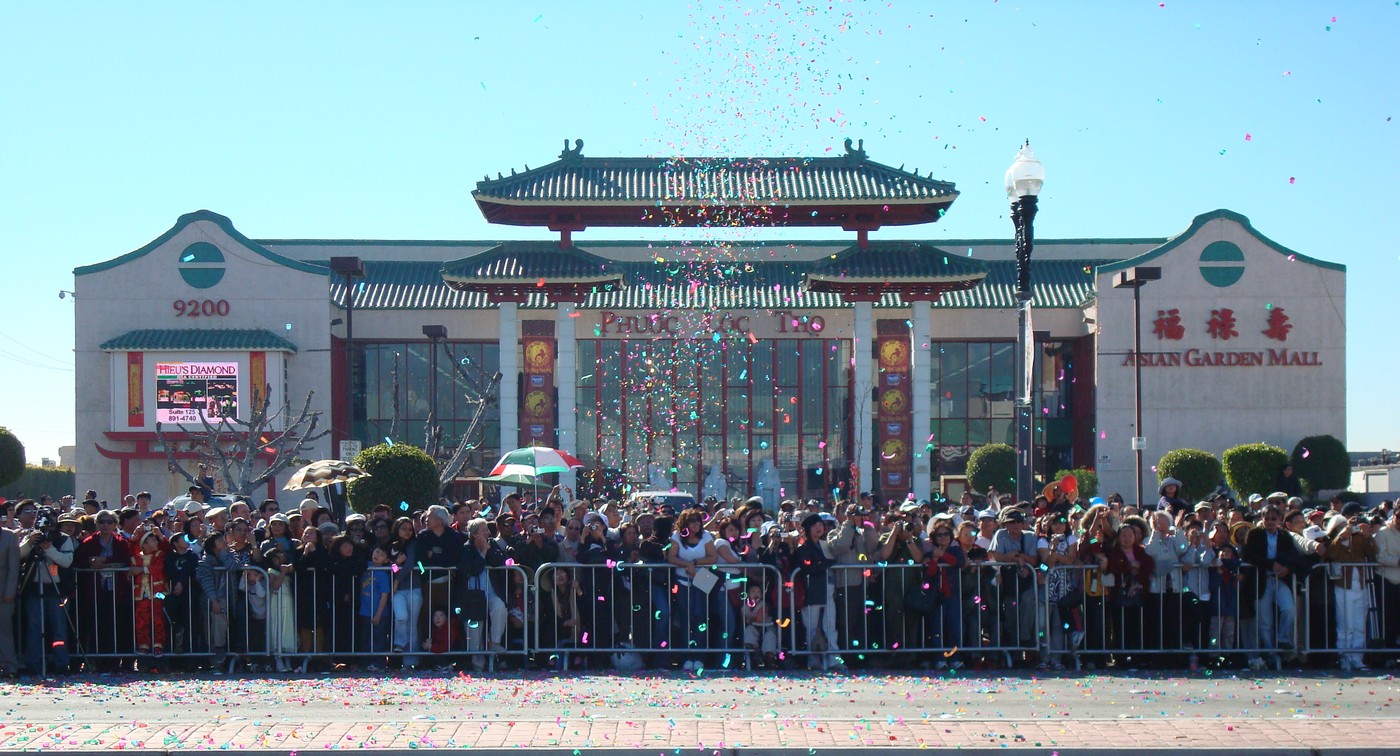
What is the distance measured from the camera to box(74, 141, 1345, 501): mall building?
111 feet

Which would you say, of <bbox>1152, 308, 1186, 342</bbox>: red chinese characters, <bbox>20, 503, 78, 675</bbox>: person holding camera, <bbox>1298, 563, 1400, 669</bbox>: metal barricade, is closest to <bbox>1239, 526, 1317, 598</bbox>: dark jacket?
<bbox>1298, 563, 1400, 669</bbox>: metal barricade

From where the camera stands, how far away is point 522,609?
1228cm

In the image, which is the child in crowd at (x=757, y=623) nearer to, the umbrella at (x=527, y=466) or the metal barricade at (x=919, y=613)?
the metal barricade at (x=919, y=613)

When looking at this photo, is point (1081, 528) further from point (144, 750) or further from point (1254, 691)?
point (144, 750)

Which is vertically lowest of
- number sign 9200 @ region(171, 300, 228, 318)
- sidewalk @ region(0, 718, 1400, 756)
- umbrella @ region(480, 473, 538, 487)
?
sidewalk @ region(0, 718, 1400, 756)

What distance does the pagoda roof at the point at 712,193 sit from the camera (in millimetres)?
33438

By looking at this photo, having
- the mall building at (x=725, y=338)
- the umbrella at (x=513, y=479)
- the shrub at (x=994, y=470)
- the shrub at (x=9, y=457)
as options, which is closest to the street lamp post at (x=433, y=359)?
the mall building at (x=725, y=338)

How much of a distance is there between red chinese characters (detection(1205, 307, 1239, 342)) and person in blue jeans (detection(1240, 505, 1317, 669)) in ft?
89.3

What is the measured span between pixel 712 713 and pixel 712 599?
9.79 ft

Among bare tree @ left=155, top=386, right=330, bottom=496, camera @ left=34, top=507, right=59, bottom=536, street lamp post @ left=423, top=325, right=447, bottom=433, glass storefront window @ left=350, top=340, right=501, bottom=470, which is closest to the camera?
camera @ left=34, top=507, right=59, bottom=536

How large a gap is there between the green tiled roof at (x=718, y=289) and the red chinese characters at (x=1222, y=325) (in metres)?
3.78

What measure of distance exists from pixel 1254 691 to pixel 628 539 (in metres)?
5.30

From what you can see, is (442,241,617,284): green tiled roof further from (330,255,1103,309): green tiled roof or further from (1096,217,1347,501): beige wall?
(1096,217,1347,501): beige wall

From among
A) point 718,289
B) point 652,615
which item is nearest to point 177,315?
point 718,289
